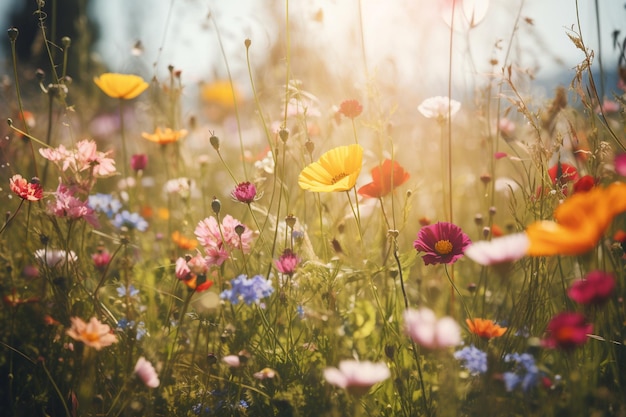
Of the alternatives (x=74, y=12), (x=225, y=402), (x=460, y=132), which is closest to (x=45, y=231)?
(x=225, y=402)

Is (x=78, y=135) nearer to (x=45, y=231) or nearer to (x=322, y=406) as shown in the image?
(x=45, y=231)

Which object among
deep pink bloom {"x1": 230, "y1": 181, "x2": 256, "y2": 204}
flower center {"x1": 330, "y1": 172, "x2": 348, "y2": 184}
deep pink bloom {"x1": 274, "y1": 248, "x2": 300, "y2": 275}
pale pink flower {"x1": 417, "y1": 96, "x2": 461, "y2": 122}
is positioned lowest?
deep pink bloom {"x1": 274, "y1": 248, "x2": 300, "y2": 275}

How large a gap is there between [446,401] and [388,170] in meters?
0.60

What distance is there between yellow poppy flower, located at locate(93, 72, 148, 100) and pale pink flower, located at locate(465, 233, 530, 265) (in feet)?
3.62

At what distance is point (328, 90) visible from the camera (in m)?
2.48

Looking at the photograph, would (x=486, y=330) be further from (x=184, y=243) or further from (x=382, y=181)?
(x=184, y=243)

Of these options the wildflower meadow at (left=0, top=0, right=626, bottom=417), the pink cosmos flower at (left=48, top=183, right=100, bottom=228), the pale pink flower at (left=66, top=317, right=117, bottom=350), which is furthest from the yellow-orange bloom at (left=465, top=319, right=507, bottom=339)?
the pink cosmos flower at (left=48, top=183, right=100, bottom=228)

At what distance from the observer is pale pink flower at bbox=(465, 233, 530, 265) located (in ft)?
2.73

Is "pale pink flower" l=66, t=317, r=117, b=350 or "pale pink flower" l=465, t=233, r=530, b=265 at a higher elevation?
"pale pink flower" l=465, t=233, r=530, b=265

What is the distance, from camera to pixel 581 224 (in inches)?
28.3

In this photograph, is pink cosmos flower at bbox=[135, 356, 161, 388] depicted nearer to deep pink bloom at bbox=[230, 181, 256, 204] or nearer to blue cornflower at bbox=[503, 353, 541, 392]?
deep pink bloom at bbox=[230, 181, 256, 204]

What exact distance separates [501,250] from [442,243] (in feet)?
0.85

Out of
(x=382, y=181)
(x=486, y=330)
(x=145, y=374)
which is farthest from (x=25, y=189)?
(x=486, y=330)

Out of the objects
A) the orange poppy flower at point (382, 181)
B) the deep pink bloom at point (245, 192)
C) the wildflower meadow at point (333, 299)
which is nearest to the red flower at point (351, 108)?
the wildflower meadow at point (333, 299)
